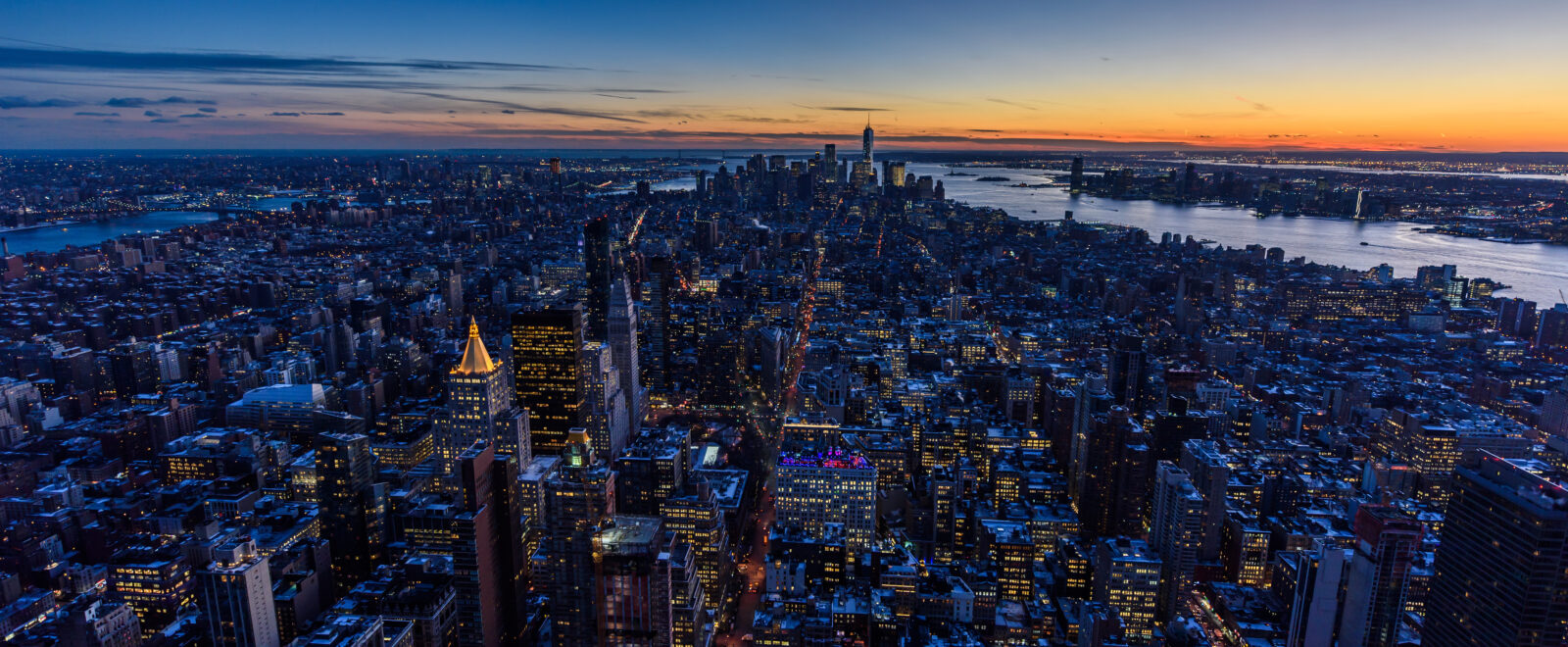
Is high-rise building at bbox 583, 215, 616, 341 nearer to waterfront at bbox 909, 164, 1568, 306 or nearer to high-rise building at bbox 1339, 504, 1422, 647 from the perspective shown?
high-rise building at bbox 1339, 504, 1422, 647

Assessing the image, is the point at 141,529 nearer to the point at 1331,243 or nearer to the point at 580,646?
the point at 580,646

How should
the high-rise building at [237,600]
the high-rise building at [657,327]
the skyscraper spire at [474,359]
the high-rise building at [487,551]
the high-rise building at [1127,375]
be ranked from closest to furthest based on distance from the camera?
the high-rise building at [237,600] → the high-rise building at [487,551] → the skyscraper spire at [474,359] → the high-rise building at [1127,375] → the high-rise building at [657,327]

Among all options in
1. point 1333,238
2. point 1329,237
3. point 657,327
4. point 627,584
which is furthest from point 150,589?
point 1329,237

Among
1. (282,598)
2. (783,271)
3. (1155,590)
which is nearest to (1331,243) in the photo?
(783,271)

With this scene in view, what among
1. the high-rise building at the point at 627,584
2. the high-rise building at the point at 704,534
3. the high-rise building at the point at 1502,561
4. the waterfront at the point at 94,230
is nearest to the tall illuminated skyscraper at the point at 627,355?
the high-rise building at the point at 704,534

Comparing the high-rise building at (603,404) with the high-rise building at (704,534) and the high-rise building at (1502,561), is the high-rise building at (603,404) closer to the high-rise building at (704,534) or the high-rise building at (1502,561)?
the high-rise building at (704,534)

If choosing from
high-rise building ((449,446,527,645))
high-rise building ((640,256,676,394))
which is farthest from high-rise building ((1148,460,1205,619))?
high-rise building ((640,256,676,394))
